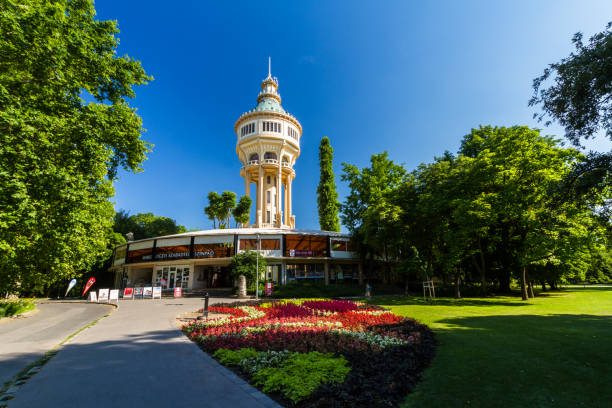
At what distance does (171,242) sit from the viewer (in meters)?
35.3

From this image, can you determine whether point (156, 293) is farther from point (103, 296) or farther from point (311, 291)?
point (311, 291)

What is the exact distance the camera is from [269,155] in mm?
57562

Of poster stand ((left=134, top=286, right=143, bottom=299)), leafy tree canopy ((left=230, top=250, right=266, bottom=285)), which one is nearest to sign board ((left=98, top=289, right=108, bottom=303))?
poster stand ((left=134, top=286, right=143, bottom=299))

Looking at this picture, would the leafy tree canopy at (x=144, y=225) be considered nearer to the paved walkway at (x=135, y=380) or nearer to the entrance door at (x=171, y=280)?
the entrance door at (x=171, y=280)

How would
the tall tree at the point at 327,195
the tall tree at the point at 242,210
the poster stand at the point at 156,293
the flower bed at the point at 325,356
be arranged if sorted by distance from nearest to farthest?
the flower bed at the point at 325,356, the poster stand at the point at 156,293, the tall tree at the point at 327,195, the tall tree at the point at 242,210

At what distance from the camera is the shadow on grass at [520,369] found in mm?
4574

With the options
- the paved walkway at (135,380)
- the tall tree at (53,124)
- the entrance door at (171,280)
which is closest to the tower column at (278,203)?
the entrance door at (171,280)

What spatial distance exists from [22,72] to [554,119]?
69.4 ft

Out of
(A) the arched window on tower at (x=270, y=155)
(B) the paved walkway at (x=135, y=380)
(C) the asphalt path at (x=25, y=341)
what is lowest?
(C) the asphalt path at (x=25, y=341)

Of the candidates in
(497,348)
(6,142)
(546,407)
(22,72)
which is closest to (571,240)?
(497,348)

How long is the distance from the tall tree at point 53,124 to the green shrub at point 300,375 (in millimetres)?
9680

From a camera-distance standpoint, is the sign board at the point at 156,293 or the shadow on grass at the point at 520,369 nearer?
the shadow on grass at the point at 520,369

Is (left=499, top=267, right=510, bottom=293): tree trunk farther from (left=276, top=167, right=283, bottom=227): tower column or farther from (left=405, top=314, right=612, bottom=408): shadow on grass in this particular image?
(left=276, top=167, right=283, bottom=227): tower column

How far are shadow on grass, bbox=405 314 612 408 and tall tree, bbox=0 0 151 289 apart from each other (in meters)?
→ 12.9
